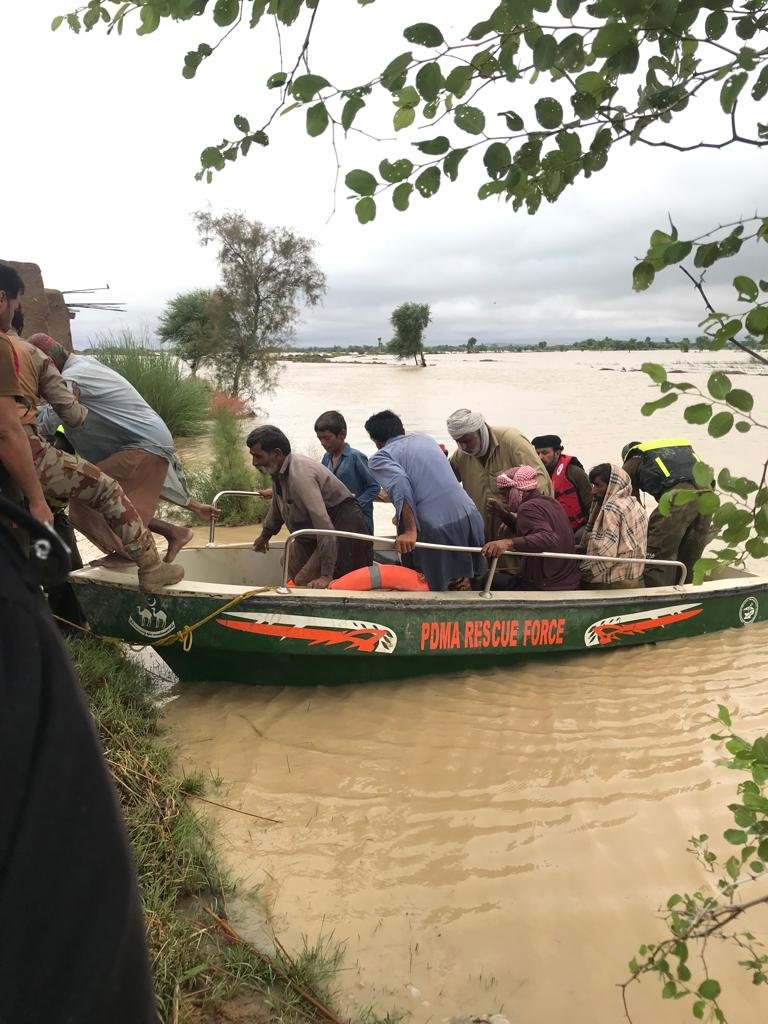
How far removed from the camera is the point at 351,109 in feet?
4.47

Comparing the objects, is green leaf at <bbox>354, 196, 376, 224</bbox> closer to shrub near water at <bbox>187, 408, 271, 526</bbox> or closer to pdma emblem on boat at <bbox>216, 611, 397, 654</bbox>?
pdma emblem on boat at <bbox>216, 611, 397, 654</bbox>

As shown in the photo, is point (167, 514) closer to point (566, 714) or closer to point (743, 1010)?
point (566, 714)

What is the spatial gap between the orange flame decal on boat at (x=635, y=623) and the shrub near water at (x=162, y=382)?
10.3 meters

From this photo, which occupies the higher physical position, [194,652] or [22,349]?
[22,349]

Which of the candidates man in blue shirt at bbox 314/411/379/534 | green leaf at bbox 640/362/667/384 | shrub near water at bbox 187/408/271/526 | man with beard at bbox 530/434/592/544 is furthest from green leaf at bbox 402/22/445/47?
shrub near water at bbox 187/408/271/526

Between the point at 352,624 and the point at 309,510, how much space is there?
0.81 m

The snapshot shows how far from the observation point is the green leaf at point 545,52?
4.33 feet

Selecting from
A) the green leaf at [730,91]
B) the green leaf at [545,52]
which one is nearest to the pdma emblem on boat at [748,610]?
the green leaf at [730,91]

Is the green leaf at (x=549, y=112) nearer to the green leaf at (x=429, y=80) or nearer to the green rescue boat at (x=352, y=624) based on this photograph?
the green leaf at (x=429, y=80)

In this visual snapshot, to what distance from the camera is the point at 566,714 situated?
4316mm

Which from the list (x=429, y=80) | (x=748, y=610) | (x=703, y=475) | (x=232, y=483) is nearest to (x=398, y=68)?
(x=429, y=80)

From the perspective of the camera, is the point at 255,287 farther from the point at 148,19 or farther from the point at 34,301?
the point at 148,19

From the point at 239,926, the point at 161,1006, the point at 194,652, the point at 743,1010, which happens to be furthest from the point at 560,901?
the point at 194,652

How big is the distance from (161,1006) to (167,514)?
7.98 metres
